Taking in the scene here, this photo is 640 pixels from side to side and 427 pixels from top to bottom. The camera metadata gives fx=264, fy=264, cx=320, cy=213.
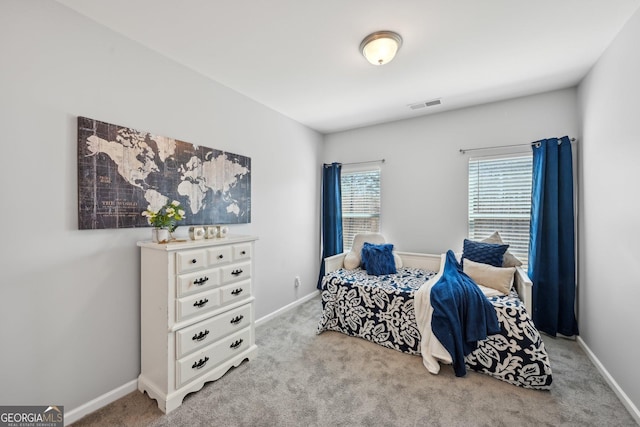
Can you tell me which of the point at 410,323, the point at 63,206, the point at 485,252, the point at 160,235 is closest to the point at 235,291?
the point at 160,235

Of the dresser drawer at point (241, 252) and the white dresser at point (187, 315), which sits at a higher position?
the dresser drawer at point (241, 252)

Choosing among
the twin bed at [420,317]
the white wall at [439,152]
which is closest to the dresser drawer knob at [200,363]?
the twin bed at [420,317]

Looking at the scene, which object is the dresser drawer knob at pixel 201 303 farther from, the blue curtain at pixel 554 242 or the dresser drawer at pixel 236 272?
the blue curtain at pixel 554 242

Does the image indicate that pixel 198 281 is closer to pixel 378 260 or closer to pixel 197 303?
pixel 197 303

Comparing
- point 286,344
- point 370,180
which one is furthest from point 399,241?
point 286,344

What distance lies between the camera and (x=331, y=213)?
3.97 metres

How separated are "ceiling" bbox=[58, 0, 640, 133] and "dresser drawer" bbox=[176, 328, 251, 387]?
7.46 feet

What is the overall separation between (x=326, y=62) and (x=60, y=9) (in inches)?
68.9

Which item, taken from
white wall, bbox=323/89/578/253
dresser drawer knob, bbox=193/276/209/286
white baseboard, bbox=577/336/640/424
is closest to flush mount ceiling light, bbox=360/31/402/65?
white wall, bbox=323/89/578/253

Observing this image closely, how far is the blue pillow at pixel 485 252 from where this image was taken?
2.65 meters

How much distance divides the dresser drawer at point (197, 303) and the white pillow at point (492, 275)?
7.76 feet

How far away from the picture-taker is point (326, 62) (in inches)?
88.0

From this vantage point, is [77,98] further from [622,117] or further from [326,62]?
[622,117]

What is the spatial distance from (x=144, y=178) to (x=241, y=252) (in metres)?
0.91
